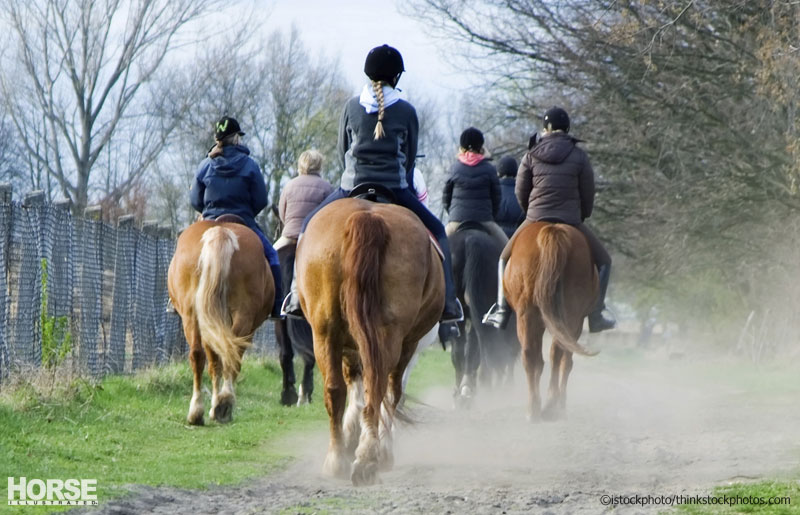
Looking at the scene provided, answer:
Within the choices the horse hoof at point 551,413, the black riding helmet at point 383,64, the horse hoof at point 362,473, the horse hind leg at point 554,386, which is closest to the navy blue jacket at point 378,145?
the black riding helmet at point 383,64

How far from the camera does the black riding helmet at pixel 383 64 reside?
30.5ft

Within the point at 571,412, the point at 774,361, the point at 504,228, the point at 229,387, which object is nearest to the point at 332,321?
the point at 229,387

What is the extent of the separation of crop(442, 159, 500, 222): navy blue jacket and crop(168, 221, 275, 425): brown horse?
3.31 metres

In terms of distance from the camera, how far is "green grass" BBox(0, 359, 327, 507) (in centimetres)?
834

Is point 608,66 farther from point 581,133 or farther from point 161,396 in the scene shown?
point 161,396

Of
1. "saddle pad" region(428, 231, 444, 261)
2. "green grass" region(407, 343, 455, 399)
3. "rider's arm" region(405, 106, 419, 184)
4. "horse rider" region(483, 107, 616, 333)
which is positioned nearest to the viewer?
"saddle pad" region(428, 231, 444, 261)

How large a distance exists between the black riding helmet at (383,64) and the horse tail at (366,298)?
167 cm

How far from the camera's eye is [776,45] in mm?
19234

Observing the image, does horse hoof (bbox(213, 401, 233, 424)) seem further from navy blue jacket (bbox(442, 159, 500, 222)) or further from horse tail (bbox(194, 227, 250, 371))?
navy blue jacket (bbox(442, 159, 500, 222))

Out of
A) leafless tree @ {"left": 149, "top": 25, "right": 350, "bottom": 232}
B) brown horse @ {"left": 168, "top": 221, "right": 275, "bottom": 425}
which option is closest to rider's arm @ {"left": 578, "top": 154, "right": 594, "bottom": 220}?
brown horse @ {"left": 168, "top": 221, "right": 275, "bottom": 425}

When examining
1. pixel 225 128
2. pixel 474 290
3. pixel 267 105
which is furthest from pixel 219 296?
pixel 267 105

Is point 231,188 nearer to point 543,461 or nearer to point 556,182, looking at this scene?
point 556,182

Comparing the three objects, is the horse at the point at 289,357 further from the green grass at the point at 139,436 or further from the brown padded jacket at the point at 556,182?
the brown padded jacket at the point at 556,182

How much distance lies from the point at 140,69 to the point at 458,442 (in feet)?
131
